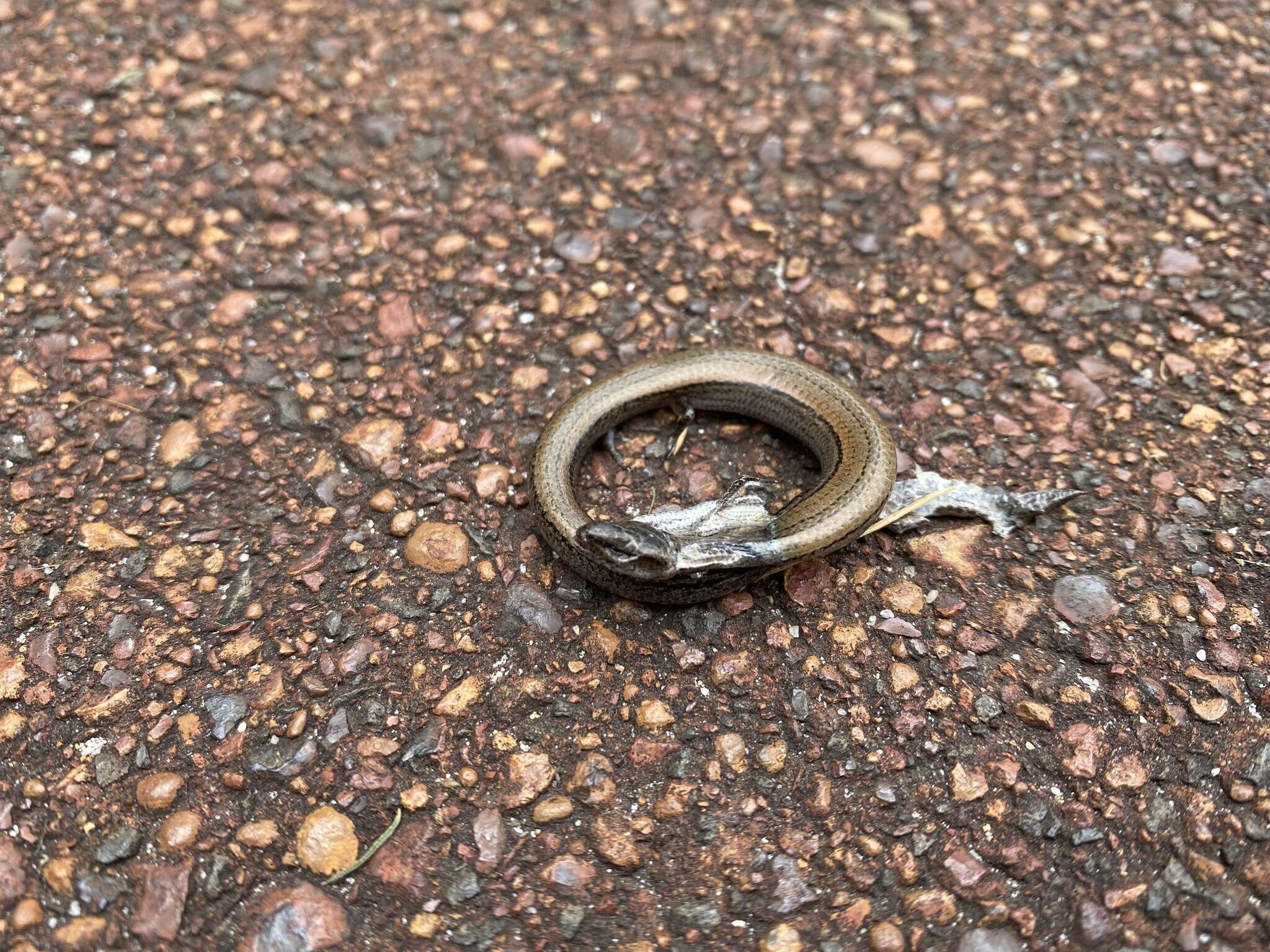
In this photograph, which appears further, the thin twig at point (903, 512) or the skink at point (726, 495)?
the thin twig at point (903, 512)

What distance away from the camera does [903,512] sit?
3.90 m

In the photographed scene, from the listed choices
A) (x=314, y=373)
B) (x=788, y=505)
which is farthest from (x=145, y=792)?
(x=788, y=505)

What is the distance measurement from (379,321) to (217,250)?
97 centimetres

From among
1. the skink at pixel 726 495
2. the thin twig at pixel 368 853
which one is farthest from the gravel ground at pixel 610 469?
the skink at pixel 726 495

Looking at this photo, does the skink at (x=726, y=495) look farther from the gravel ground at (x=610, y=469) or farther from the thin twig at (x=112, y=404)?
the thin twig at (x=112, y=404)

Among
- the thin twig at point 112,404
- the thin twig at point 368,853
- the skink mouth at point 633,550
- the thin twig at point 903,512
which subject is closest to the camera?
the thin twig at point 368,853

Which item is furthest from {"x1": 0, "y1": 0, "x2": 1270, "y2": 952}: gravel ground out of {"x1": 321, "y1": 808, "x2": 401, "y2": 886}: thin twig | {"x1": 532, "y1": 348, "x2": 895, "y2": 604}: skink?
{"x1": 532, "y1": 348, "x2": 895, "y2": 604}: skink

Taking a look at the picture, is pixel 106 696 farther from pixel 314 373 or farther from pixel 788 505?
pixel 788 505

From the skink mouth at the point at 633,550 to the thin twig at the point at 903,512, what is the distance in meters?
0.82

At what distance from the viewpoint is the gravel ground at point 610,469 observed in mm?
3162

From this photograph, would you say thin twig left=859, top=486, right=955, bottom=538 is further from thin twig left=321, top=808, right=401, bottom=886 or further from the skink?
thin twig left=321, top=808, right=401, bottom=886

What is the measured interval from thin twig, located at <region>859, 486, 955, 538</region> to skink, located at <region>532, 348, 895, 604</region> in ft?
0.19

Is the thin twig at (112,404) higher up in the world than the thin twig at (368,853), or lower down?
higher up

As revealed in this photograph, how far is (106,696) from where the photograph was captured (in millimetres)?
3494
